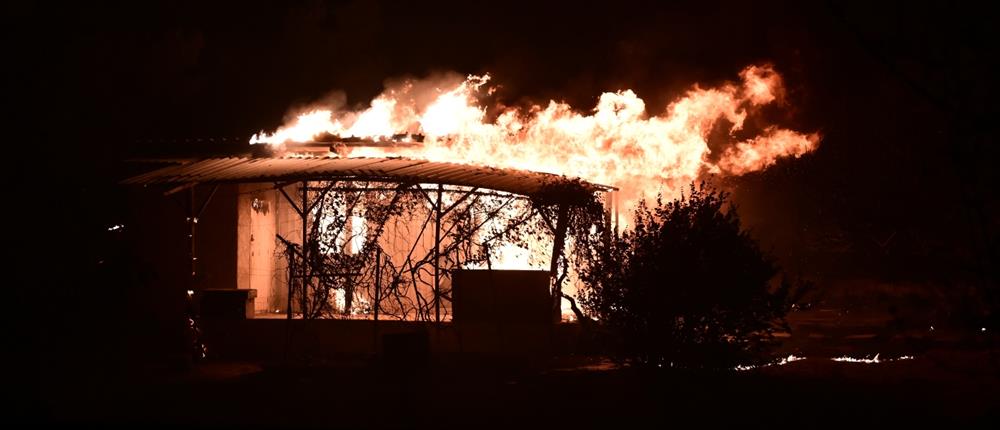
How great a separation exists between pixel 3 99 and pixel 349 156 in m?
6.11

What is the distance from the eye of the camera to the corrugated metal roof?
1547 centimetres

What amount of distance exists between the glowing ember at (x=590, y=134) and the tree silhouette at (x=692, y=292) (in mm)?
5294

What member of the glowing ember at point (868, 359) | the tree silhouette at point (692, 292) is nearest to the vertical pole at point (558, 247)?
the tree silhouette at point (692, 292)

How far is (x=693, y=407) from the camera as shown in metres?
11.0

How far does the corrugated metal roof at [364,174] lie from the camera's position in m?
15.5

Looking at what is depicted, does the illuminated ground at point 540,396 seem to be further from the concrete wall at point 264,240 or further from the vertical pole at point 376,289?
the concrete wall at point 264,240

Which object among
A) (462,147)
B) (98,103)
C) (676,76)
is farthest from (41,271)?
(676,76)

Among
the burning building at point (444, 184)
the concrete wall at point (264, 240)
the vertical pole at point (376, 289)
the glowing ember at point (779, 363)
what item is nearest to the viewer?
the glowing ember at point (779, 363)

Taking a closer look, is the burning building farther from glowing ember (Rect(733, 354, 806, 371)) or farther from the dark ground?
glowing ember (Rect(733, 354, 806, 371))

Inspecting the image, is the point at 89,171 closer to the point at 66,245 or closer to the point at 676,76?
the point at 66,245

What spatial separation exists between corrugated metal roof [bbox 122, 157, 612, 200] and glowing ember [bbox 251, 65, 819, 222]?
4.66 feet

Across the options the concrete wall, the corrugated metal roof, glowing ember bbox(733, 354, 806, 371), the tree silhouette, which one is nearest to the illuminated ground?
glowing ember bbox(733, 354, 806, 371)

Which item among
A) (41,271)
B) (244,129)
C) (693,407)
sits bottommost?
(693,407)

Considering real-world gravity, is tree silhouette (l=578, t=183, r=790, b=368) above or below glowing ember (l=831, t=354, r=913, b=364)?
above
